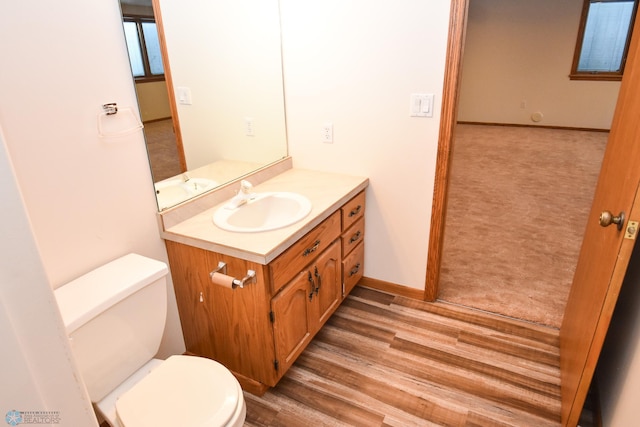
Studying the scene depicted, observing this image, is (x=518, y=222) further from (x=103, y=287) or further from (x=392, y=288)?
(x=103, y=287)

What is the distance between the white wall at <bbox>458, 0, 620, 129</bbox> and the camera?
20.5ft

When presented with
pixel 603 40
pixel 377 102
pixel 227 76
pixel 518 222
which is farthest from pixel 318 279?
pixel 603 40

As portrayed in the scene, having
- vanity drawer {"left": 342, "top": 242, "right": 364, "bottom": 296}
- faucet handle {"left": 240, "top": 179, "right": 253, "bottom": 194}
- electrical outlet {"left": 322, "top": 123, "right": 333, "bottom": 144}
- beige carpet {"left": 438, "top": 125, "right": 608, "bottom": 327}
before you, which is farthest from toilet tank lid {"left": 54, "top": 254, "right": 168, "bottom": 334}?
beige carpet {"left": 438, "top": 125, "right": 608, "bottom": 327}

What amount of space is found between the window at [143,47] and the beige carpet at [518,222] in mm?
2010

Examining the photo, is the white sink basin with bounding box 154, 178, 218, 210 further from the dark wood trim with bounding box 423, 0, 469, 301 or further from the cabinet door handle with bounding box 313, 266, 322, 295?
the dark wood trim with bounding box 423, 0, 469, 301

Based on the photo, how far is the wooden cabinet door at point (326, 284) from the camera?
6.31 feet

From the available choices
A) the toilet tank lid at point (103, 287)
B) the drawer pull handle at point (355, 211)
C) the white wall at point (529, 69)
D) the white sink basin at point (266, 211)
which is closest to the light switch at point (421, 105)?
the drawer pull handle at point (355, 211)

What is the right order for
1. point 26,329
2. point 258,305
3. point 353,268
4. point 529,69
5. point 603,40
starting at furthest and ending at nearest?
point 529,69 → point 603,40 → point 353,268 → point 258,305 → point 26,329

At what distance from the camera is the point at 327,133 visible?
2322 millimetres

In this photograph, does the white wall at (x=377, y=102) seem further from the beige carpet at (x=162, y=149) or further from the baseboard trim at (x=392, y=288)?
the beige carpet at (x=162, y=149)

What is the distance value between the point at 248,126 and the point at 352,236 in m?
0.86

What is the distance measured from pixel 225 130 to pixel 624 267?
1.81 metres

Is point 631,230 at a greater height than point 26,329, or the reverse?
point 26,329

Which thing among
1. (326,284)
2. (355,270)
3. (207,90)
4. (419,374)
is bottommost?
(419,374)
